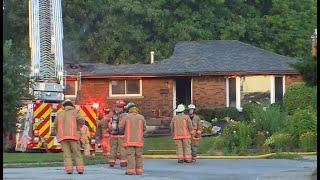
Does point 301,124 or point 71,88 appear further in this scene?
point 71,88

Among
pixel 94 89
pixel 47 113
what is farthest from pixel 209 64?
pixel 47 113

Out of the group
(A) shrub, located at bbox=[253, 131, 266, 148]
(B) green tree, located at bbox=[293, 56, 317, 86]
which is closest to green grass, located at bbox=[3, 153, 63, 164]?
(A) shrub, located at bbox=[253, 131, 266, 148]

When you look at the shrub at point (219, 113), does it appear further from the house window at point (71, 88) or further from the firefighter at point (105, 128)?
the firefighter at point (105, 128)

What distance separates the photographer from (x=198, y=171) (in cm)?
1875

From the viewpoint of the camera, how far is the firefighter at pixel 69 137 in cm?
1698

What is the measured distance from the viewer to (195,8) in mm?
50219

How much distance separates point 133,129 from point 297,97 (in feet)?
58.7

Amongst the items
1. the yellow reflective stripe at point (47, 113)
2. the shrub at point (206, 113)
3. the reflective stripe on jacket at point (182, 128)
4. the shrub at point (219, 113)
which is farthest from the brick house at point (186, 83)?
the reflective stripe on jacket at point (182, 128)

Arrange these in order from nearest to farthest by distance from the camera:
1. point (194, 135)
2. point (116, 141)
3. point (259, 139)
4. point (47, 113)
Result: 1. point (116, 141)
2. point (194, 135)
3. point (47, 113)
4. point (259, 139)

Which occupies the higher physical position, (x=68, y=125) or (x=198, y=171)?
(x=68, y=125)

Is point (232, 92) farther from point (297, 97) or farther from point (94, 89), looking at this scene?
point (94, 89)

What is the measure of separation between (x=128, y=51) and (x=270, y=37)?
8440mm

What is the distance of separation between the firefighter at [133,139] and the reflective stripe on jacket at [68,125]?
1032mm

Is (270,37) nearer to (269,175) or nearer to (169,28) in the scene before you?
(169,28)
